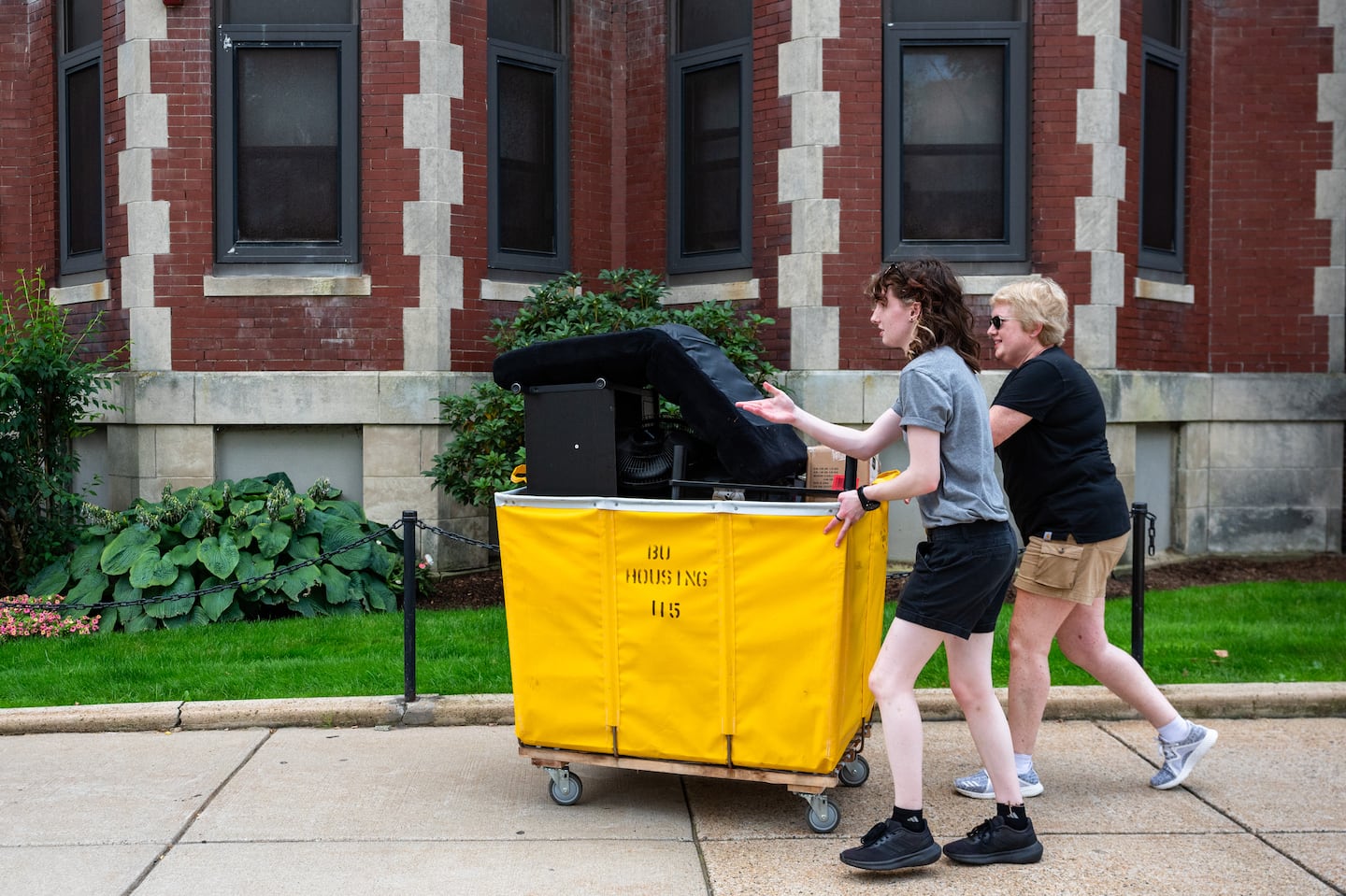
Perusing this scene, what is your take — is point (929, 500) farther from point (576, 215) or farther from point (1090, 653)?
point (576, 215)

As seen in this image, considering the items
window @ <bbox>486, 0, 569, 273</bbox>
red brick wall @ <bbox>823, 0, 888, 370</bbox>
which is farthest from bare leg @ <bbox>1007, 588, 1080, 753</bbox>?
window @ <bbox>486, 0, 569, 273</bbox>

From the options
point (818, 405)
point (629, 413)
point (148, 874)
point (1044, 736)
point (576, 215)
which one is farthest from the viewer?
point (576, 215)

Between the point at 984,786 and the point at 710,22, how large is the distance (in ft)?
25.3

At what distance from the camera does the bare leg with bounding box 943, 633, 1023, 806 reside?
455cm

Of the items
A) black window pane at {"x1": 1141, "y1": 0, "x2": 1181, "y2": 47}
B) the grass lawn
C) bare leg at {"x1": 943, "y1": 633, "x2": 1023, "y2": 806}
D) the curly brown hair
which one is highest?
black window pane at {"x1": 1141, "y1": 0, "x2": 1181, "y2": 47}

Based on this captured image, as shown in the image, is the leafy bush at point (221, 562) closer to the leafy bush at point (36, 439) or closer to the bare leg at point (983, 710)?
the leafy bush at point (36, 439)

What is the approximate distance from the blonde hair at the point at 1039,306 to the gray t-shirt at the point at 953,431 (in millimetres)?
576

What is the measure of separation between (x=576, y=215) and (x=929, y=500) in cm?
732

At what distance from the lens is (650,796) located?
17.3ft

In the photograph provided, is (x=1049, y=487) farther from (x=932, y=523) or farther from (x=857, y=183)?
(x=857, y=183)

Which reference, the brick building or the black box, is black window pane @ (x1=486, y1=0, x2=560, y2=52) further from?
the black box

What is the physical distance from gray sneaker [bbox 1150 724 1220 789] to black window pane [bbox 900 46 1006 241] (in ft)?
19.1

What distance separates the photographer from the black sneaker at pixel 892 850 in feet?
14.1

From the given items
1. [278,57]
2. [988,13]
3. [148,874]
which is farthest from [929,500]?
[278,57]
